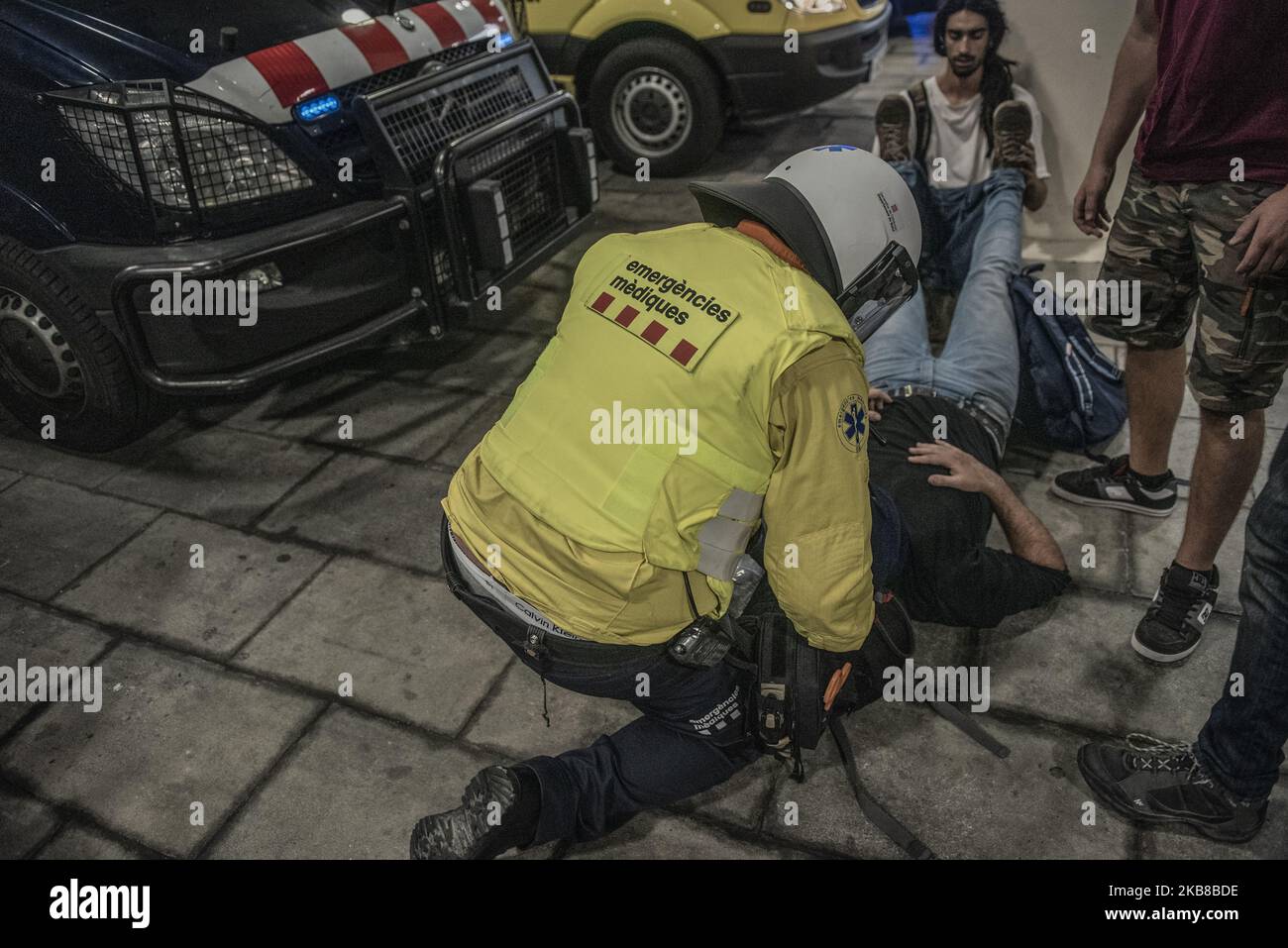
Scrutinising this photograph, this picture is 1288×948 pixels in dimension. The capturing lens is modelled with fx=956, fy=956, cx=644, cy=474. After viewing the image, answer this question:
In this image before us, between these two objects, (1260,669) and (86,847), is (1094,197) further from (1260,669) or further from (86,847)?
(86,847)

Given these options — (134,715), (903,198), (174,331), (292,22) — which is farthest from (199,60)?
(903,198)

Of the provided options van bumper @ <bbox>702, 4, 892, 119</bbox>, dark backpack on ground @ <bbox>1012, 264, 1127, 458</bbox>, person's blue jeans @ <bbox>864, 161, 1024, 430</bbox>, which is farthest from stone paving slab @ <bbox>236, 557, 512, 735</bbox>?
van bumper @ <bbox>702, 4, 892, 119</bbox>

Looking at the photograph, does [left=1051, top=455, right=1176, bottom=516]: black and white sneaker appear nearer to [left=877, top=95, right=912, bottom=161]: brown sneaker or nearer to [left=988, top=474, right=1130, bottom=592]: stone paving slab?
[left=988, top=474, right=1130, bottom=592]: stone paving slab

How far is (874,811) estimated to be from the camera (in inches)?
89.4

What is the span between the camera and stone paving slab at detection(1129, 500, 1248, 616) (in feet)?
9.40

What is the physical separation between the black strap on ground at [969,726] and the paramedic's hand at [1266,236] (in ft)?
4.18

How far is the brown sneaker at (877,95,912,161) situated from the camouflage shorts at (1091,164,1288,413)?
5.09ft

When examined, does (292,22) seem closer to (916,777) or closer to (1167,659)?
(916,777)

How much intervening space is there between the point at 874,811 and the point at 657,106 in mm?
4698

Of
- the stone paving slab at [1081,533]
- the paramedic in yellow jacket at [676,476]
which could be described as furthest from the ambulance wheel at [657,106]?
the paramedic in yellow jacket at [676,476]

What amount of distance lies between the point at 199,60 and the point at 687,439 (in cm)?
243

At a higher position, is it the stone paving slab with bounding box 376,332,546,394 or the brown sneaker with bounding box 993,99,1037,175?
the brown sneaker with bounding box 993,99,1037,175

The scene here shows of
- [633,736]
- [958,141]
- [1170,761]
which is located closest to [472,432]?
[633,736]

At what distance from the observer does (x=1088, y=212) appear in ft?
10.00
